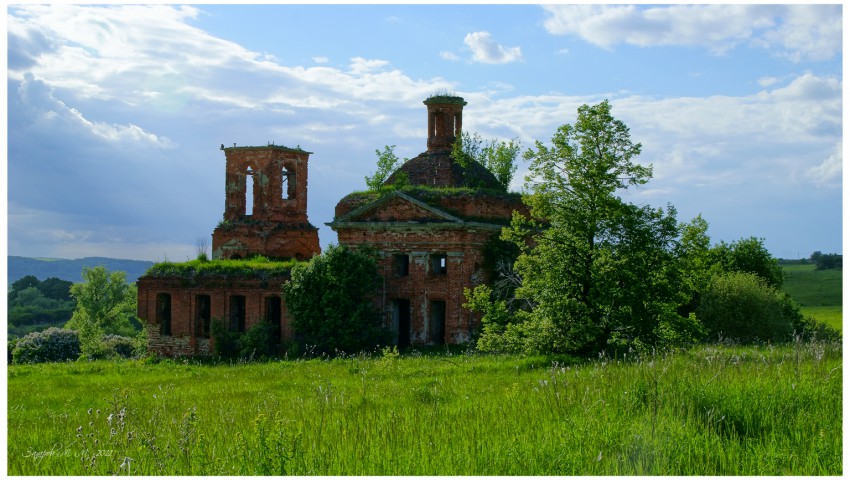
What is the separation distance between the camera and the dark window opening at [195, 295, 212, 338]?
33.1 metres

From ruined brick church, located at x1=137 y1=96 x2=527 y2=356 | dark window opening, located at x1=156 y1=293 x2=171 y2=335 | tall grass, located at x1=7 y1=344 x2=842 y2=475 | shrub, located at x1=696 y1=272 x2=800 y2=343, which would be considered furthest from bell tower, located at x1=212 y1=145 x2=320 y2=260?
tall grass, located at x1=7 y1=344 x2=842 y2=475

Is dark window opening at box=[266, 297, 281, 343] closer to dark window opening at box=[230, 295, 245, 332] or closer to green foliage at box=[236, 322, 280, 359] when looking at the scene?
green foliage at box=[236, 322, 280, 359]

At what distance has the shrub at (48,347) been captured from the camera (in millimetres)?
40938

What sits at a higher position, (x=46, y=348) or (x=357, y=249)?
(x=357, y=249)

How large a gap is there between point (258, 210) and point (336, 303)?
11.4 m

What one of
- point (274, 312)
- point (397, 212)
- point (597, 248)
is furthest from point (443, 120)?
point (597, 248)

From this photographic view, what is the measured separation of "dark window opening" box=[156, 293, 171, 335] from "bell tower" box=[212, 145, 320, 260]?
4947 mm

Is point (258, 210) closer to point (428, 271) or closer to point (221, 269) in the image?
point (221, 269)

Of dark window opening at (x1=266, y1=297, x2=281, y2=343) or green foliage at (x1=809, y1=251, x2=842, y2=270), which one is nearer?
dark window opening at (x1=266, y1=297, x2=281, y2=343)

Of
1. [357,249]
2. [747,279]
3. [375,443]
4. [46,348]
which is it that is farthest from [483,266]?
[46,348]

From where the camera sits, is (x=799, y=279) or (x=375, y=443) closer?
(x=375, y=443)

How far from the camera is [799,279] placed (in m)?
55.7

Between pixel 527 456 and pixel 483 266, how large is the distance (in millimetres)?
22297

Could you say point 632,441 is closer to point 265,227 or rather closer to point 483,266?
point 483,266
